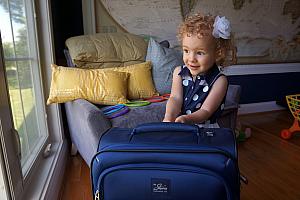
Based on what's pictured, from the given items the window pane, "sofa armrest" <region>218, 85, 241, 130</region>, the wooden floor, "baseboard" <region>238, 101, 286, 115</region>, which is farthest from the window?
"baseboard" <region>238, 101, 286, 115</region>

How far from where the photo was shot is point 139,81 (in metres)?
1.77

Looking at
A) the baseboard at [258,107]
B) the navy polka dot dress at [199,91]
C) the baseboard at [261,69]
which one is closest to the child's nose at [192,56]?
the navy polka dot dress at [199,91]

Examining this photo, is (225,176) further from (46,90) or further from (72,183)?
(46,90)

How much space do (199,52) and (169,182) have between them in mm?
590

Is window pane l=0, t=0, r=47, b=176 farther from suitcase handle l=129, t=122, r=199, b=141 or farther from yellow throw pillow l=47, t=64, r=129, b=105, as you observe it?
suitcase handle l=129, t=122, r=199, b=141

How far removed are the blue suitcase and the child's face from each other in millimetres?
428

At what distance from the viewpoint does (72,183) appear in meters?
1.59

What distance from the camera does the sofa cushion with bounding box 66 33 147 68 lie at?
5.78 feet

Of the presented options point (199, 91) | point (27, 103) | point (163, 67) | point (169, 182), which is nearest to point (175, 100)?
point (199, 91)

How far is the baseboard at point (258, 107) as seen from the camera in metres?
2.94

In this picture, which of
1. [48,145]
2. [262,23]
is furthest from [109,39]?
[262,23]

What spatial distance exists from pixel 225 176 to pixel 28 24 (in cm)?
144

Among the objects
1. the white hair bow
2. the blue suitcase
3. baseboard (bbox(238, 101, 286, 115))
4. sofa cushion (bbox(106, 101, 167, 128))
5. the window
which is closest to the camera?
the blue suitcase

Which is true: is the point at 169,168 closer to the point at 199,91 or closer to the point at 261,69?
the point at 199,91
